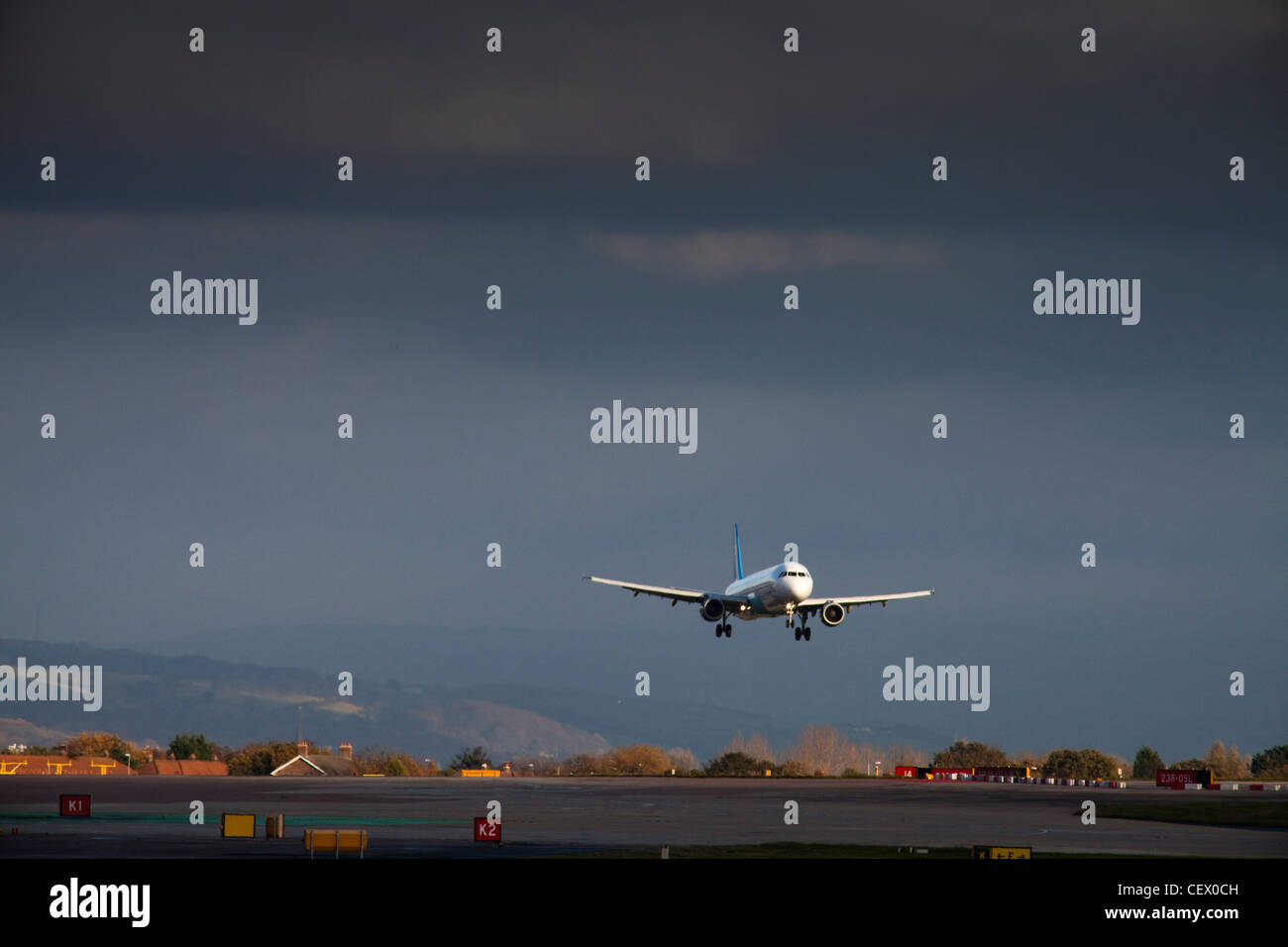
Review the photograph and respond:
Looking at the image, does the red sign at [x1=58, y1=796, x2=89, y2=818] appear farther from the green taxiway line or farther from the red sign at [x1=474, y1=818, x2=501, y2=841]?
the red sign at [x1=474, y1=818, x2=501, y2=841]

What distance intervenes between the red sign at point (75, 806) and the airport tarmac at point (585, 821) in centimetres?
85

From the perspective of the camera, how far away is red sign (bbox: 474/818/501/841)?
175 ft

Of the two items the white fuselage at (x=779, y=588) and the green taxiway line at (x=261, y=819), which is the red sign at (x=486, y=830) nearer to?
the green taxiway line at (x=261, y=819)

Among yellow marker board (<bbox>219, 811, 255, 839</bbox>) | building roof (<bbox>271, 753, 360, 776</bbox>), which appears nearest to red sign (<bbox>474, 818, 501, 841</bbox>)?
yellow marker board (<bbox>219, 811, 255, 839</bbox>)

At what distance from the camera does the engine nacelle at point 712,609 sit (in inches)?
4537

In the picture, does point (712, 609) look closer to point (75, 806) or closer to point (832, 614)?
point (832, 614)

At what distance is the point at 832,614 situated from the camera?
112 meters

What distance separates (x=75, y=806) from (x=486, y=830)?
24.1m

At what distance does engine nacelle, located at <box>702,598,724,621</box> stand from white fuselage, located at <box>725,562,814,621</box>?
91.0 inches

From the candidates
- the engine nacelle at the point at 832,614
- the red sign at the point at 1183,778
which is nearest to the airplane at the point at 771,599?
the engine nacelle at the point at 832,614
